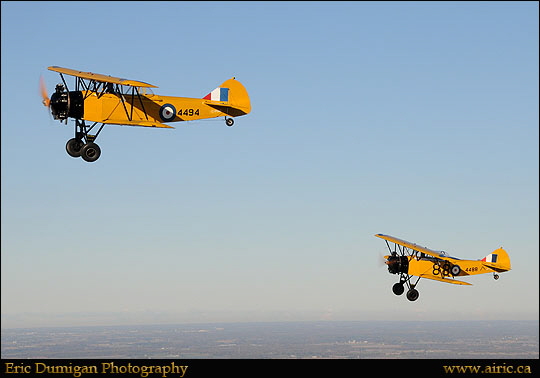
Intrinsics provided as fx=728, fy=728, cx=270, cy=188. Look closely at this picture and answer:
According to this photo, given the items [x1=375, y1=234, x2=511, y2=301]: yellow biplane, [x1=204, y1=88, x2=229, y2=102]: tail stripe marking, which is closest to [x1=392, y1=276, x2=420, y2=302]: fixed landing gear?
[x1=375, y1=234, x2=511, y2=301]: yellow biplane

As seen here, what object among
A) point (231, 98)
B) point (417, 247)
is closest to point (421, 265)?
point (417, 247)

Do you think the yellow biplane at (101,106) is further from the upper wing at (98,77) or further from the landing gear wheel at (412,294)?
the landing gear wheel at (412,294)

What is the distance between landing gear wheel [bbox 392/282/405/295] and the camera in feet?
145

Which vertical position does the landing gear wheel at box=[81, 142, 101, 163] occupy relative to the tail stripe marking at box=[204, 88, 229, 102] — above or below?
below

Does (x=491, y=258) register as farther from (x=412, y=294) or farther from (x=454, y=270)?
(x=412, y=294)

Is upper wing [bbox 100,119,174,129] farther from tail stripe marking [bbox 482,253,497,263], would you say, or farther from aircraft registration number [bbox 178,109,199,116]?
tail stripe marking [bbox 482,253,497,263]

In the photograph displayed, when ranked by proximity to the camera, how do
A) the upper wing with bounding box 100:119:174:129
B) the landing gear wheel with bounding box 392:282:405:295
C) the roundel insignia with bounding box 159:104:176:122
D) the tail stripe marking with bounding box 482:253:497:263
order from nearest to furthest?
1. the upper wing with bounding box 100:119:174:129
2. the roundel insignia with bounding box 159:104:176:122
3. the landing gear wheel with bounding box 392:282:405:295
4. the tail stripe marking with bounding box 482:253:497:263

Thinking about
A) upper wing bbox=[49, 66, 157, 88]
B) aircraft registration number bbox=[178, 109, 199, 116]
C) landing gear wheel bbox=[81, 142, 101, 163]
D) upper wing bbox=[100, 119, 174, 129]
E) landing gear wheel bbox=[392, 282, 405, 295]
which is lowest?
landing gear wheel bbox=[392, 282, 405, 295]

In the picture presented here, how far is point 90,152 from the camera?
34.6 m

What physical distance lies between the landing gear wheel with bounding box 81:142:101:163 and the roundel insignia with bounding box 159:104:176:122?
4179 mm

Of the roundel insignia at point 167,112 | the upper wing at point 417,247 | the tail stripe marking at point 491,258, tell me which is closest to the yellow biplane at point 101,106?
the roundel insignia at point 167,112

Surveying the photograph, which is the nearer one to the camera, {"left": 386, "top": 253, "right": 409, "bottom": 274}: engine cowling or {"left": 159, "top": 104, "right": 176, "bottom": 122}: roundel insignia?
{"left": 159, "top": 104, "right": 176, "bottom": 122}: roundel insignia

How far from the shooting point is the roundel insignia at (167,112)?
37375 millimetres
